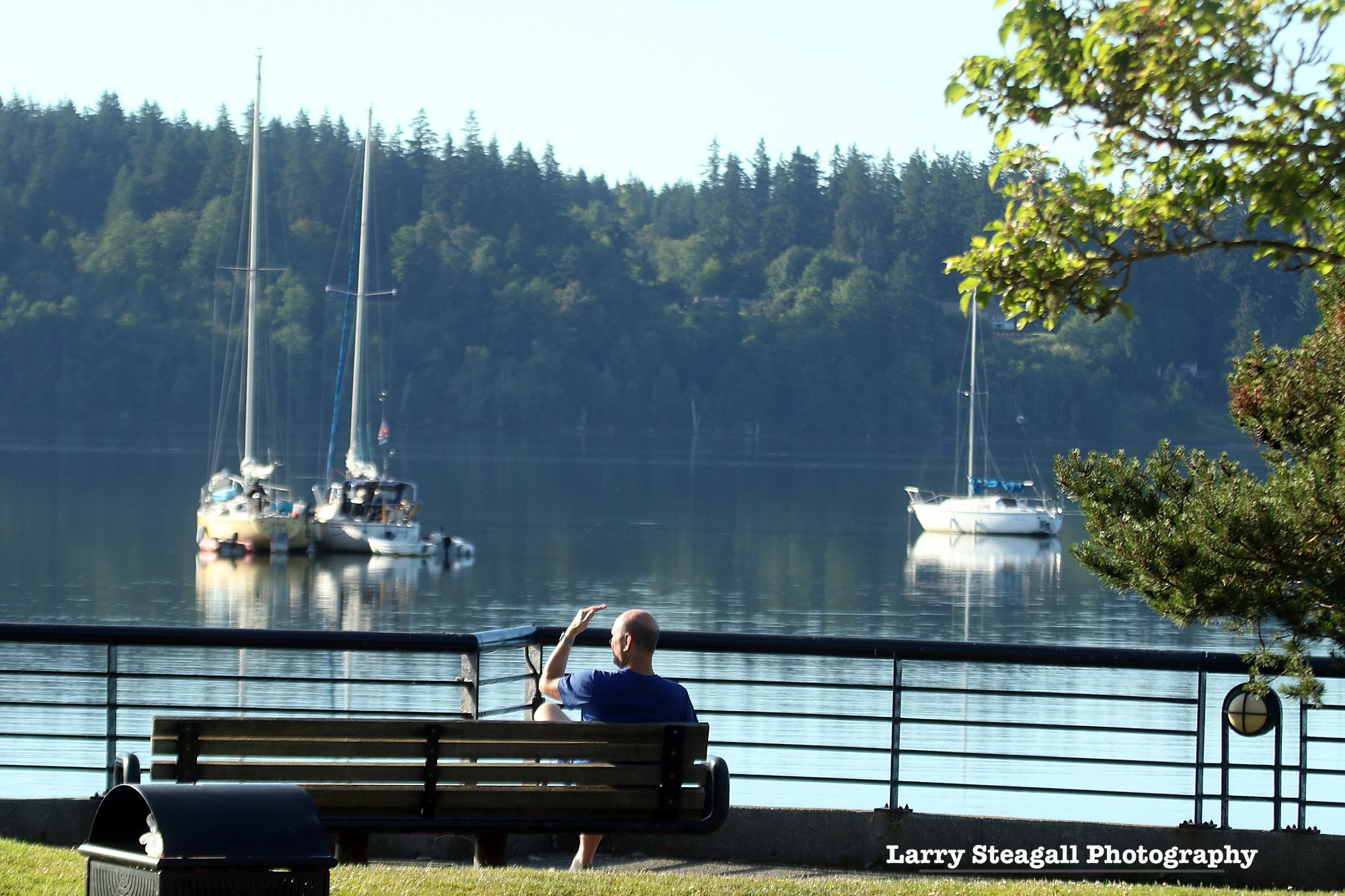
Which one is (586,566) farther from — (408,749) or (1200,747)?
(408,749)

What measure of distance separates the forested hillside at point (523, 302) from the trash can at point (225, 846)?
124139 millimetres

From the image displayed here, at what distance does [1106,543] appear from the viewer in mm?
6121

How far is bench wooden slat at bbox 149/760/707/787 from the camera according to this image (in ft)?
15.6

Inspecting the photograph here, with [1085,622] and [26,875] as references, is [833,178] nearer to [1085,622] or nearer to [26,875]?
[1085,622]

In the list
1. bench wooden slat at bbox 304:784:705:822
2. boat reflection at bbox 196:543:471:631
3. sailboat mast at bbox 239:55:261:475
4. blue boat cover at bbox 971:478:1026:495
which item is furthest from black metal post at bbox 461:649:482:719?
blue boat cover at bbox 971:478:1026:495

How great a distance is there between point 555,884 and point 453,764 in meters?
0.45

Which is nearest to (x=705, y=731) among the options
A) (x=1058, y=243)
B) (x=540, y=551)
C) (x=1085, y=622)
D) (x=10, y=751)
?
(x=1058, y=243)

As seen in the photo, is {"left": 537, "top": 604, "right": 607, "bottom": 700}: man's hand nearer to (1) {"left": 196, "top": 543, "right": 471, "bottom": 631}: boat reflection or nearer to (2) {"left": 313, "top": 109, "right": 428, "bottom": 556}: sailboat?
(1) {"left": 196, "top": 543, "right": 471, "bottom": 631}: boat reflection

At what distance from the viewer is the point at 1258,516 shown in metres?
5.49

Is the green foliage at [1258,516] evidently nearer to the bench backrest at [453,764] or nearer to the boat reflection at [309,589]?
the bench backrest at [453,764]

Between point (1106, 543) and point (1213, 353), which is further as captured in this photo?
point (1213, 353)

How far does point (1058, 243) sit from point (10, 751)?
16346 millimetres

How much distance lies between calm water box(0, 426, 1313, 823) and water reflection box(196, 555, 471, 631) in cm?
13

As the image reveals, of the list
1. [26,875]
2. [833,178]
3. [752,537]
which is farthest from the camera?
[833,178]
